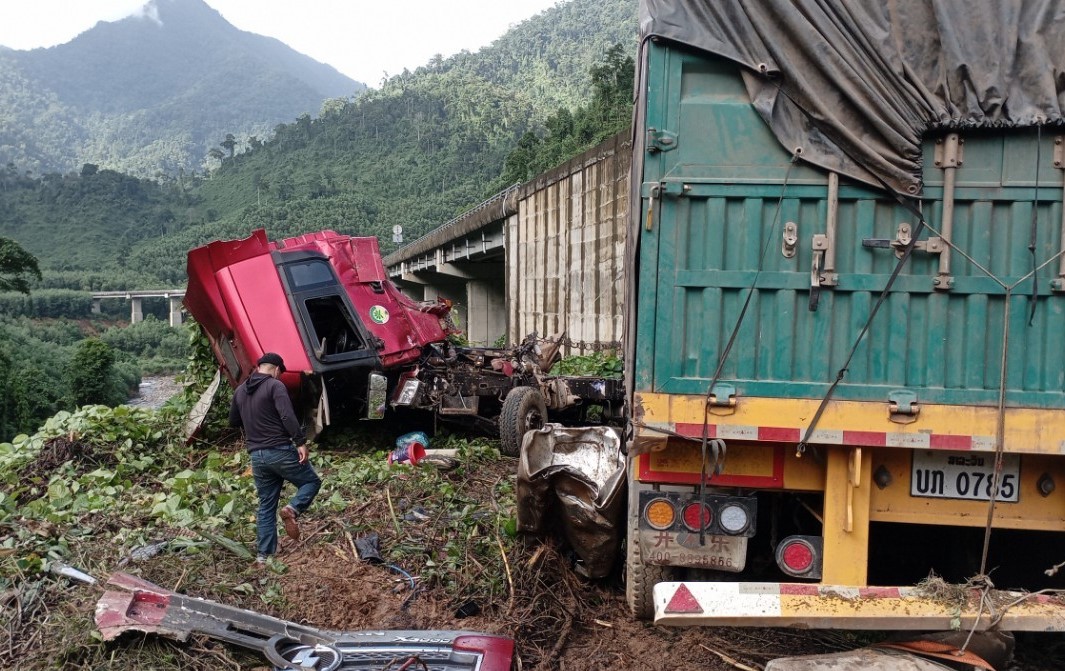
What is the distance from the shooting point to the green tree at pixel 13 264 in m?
28.7

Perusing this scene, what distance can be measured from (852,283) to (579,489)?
1.90m

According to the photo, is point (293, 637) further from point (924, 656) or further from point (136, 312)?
point (136, 312)

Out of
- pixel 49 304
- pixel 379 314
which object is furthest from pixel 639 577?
pixel 49 304

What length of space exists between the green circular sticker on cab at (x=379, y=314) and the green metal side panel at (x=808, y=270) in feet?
19.7

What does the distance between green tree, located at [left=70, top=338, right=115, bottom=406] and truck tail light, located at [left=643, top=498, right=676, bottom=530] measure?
3516 cm

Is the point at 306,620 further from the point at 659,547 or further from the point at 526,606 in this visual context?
the point at 659,547

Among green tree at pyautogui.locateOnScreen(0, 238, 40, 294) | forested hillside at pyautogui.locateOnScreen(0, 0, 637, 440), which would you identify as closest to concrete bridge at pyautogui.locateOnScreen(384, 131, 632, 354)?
green tree at pyautogui.locateOnScreen(0, 238, 40, 294)

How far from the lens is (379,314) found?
949 cm

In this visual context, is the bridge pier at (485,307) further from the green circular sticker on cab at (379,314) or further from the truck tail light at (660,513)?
the truck tail light at (660,513)

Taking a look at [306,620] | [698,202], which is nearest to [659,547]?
[698,202]

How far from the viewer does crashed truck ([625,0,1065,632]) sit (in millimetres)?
3537

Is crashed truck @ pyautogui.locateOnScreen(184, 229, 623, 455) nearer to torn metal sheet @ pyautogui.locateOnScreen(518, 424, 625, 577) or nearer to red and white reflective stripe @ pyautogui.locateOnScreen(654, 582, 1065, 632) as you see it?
torn metal sheet @ pyautogui.locateOnScreen(518, 424, 625, 577)

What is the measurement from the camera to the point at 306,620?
14.8ft

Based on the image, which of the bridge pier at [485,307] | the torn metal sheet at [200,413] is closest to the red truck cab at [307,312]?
the torn metal sheet at [200,413]
